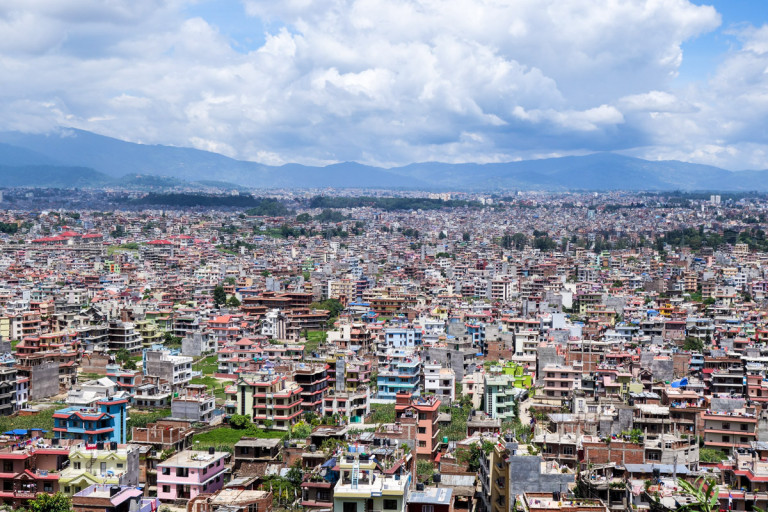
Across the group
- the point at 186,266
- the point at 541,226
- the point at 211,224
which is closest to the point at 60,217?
the point at 211,224

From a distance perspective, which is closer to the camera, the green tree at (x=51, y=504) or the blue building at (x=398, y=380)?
the green tree at (x=51, y=504)

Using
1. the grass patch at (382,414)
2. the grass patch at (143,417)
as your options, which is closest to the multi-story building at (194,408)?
the grass patch at (143,417)

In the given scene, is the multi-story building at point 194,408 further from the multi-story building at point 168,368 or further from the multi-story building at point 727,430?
the multi-story building at point 727,430

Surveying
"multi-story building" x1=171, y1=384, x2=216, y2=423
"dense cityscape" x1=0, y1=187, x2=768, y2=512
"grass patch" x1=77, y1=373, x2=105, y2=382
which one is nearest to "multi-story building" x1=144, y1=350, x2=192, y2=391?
"dense cityscape" x1=0, y1=187, x2=768, y2=512

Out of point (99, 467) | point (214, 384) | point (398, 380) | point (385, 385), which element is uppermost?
point (99, 467)

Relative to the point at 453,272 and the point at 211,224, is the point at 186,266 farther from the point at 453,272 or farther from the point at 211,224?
the point at 211,224

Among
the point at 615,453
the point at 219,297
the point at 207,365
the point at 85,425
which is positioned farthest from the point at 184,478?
the point at 219,297

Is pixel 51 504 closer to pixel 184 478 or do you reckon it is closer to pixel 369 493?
pixel 184 478
